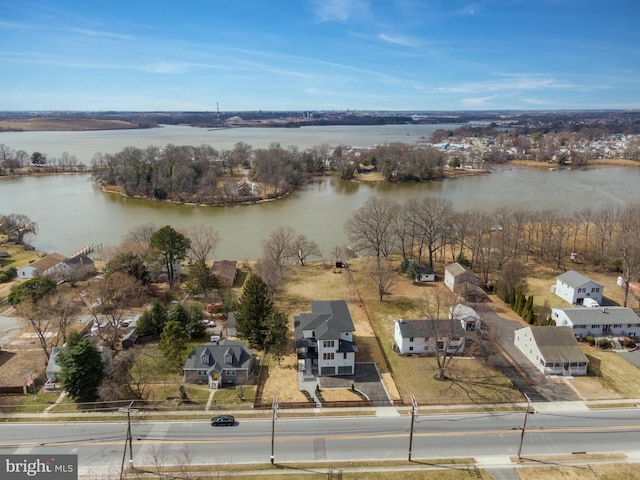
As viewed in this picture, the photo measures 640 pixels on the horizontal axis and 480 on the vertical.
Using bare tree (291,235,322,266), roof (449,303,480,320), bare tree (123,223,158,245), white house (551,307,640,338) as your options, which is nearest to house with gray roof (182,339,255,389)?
roof (449,303,480,320)

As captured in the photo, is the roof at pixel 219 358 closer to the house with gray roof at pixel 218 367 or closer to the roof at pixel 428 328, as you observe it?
the house with gray roof at pixel 218 367

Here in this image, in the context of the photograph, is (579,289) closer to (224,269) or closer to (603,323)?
(603,323)

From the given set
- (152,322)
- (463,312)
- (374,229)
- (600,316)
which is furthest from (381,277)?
(152,322)

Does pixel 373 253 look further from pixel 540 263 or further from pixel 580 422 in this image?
pixel 580 422

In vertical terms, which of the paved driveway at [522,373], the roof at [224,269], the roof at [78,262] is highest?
the roof at [78,262]

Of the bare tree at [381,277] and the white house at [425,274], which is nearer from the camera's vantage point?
the bare tree at [381,277]

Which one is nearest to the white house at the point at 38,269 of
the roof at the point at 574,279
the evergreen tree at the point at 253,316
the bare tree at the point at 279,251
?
the bare tree at the point at 279,251

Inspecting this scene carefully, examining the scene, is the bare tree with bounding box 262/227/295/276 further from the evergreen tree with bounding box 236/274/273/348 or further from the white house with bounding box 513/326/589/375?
the white house with bounding box 513/326/589/375

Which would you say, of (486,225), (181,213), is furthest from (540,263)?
(181,213)
